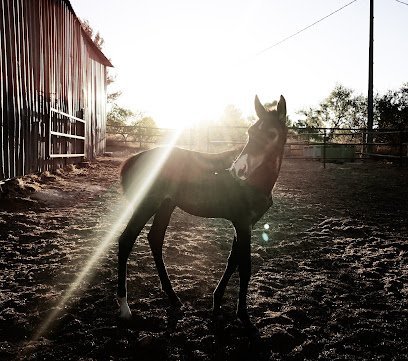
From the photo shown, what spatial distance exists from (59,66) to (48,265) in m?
8.76

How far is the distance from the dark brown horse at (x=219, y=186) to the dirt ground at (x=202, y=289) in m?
0.28

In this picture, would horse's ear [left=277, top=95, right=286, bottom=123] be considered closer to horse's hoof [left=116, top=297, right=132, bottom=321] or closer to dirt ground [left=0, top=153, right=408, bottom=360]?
dirt ground [left=0, top=153, right=408, bottom=360]

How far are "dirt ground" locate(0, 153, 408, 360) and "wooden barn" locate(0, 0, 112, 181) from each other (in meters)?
1.78

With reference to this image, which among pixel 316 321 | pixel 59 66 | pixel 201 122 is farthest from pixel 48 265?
pixel 201 122

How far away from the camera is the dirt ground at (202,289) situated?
2.40 metres

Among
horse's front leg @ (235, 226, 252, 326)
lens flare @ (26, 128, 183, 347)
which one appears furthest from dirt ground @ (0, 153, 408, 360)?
horse's front leg @ (235, 226, 252, 326)

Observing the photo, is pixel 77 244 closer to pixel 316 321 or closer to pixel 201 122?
pixel 316 321

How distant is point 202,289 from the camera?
344cm

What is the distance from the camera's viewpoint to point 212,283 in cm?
360

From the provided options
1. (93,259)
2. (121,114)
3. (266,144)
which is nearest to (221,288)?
(266,144)

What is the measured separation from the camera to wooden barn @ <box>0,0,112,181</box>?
7254mm

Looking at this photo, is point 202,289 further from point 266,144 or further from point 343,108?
point 343,108

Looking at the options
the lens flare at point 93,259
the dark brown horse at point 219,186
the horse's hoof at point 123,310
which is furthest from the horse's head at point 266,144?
the horse's hoof at point 123,310

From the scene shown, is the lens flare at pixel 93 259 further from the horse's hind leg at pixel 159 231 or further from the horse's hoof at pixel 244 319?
the horse's hoof at pixel 244 319
